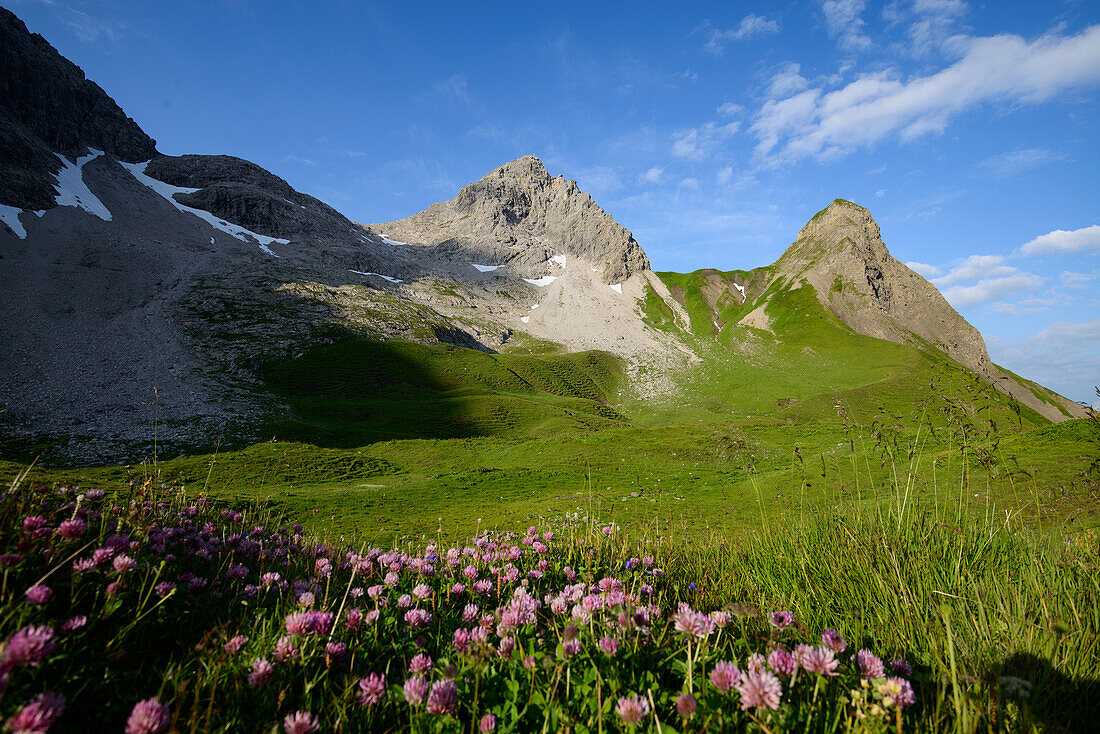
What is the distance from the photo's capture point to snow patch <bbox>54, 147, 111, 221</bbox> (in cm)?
8912

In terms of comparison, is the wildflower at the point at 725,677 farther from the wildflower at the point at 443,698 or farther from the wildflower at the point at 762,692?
the wildflower at the point at 443,698

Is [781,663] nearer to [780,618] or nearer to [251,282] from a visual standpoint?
[780,618]

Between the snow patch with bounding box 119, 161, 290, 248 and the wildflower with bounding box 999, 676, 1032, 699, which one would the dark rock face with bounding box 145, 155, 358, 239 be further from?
the wildflower with bounding box 999, 676, 1032, 699

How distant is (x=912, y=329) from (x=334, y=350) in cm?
11844

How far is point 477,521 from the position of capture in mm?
9516

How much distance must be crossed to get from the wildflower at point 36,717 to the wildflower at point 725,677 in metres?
2.50

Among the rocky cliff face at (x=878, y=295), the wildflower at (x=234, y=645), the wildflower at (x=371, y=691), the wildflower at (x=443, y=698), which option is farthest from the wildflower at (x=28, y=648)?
the rocky cliff face at (x=878, y=295)

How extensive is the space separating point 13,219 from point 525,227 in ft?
423

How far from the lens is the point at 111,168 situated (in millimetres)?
112938


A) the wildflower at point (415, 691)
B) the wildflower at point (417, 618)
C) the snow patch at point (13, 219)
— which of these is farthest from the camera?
the snow patch at point (13, 219)

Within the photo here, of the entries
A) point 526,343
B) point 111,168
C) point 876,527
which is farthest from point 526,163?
point 876,527

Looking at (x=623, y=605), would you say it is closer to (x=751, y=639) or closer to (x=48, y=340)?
(x=751, y=639)

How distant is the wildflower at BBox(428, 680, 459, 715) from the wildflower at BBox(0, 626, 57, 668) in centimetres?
149

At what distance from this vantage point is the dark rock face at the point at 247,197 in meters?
119
